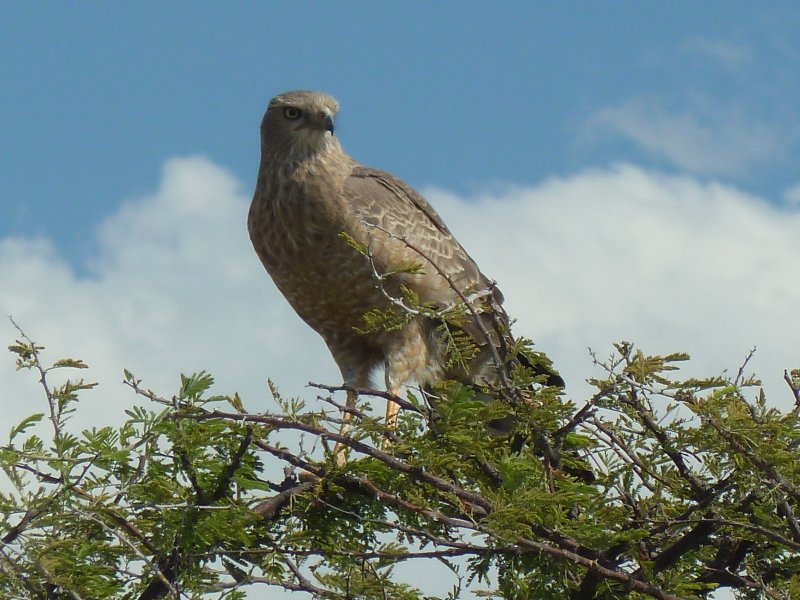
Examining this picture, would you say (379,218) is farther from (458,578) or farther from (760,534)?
(760,534)

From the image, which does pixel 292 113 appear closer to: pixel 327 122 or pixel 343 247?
pixel 327 122

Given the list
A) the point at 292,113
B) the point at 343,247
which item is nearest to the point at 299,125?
the point at 292,113

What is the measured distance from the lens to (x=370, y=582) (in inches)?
175

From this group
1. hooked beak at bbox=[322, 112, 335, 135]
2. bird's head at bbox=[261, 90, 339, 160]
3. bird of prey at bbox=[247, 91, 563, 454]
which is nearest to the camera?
bird of prey at bbox=[247, 91, 563, 454]

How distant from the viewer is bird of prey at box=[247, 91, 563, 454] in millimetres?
5957

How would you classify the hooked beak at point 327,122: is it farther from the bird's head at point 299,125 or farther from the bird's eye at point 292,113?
the bird's eye at point 292,113

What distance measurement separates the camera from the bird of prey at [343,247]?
596 cm

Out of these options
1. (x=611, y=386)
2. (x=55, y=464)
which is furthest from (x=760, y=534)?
(x=55, y=464)

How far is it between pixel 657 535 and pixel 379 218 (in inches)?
103

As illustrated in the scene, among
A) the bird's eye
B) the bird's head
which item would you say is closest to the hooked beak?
the bird's head

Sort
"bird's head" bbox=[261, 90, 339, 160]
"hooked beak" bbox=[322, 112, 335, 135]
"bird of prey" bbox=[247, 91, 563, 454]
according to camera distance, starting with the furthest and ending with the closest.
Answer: "hooked beak" bbox=[322, 112, 335, 135] → "bird's head" bbox=[261, 90, 339, 160] → "bird of prey" bbox=[247, 91, 563, 454]

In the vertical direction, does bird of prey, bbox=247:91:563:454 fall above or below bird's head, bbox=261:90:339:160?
below

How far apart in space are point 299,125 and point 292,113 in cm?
12

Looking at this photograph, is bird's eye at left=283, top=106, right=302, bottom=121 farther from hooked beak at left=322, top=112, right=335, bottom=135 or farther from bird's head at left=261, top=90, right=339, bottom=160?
hooked beak at left=322, top=112, right=335, bottom=135
